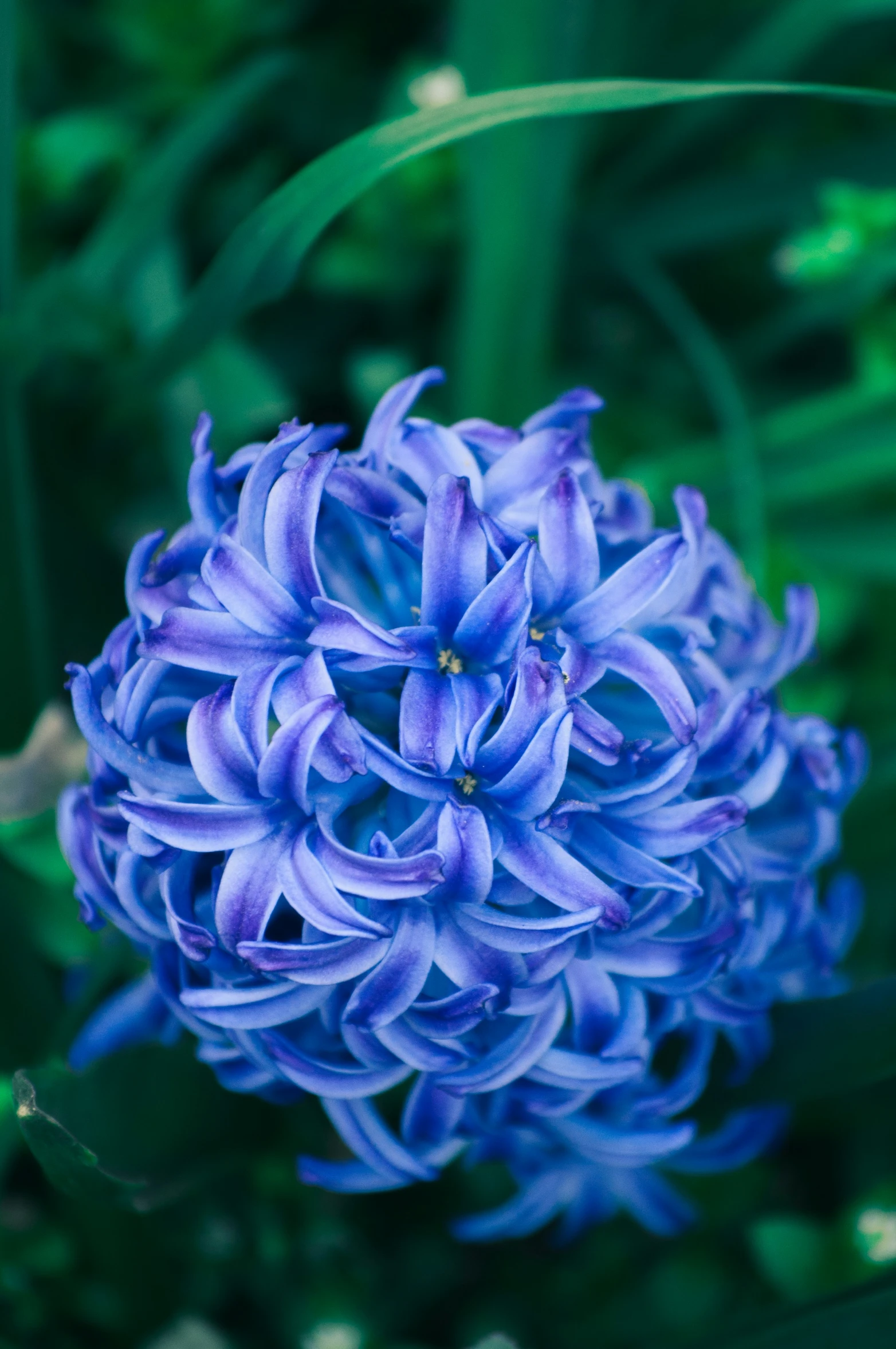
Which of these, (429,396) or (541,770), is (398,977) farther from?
(429,396)

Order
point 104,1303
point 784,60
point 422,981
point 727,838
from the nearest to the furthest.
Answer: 1. point 422,981
2. point 727,838
3. point 104,1303
4. point 784,60

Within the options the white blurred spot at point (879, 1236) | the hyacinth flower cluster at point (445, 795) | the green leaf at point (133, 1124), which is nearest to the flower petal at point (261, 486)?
the hyacinth flower cluster at point (445, 795)

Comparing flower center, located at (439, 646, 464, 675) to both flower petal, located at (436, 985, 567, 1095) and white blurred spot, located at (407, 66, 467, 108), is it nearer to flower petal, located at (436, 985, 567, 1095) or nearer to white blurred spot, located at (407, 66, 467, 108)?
flower petal, located at (436, 985, 567, 1095)

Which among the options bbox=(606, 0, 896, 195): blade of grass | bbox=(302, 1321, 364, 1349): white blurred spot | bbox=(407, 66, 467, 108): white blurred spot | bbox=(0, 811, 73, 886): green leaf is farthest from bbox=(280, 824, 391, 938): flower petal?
bbox=(606, 0, 896, 195): blade of grass

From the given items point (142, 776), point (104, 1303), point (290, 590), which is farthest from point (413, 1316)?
point (290, 590)

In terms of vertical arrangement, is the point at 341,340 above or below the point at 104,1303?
above

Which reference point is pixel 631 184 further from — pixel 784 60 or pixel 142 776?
pixel 142 776

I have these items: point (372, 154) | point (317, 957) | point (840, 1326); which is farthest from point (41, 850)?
point (840, 1326)
